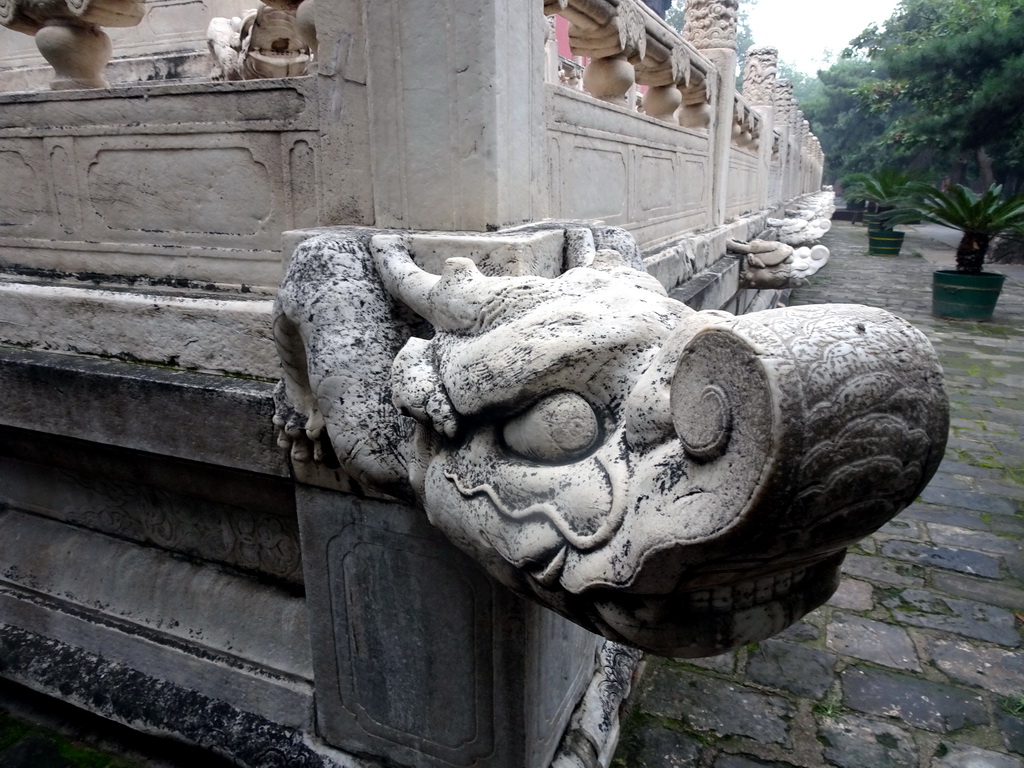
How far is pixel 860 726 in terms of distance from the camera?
2.18m

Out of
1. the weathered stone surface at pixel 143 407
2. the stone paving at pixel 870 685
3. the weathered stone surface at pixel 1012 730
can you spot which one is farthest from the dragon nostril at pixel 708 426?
the weathered stone surface at pixel 1012 730

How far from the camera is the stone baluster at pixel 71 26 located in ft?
6.68

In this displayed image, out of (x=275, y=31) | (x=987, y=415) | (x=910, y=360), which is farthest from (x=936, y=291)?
(x=910, y=360)

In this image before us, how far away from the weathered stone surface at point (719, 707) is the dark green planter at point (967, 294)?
776 cm

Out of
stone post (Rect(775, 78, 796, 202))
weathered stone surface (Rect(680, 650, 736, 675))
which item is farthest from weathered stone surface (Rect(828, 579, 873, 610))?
stone post (Rect(775, 78, 796, 202))

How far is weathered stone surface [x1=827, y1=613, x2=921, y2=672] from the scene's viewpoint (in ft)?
8.21

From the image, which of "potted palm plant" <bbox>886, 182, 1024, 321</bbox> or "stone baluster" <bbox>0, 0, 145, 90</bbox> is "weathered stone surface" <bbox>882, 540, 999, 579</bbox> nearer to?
"stone baluster" <bbox>0, 0, 145, 90</bbox>

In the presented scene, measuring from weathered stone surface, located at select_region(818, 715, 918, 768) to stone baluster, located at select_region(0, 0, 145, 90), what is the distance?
9.71ft

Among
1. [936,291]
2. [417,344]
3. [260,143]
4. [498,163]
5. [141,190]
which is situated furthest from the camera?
[936,291]

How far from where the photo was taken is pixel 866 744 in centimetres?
211

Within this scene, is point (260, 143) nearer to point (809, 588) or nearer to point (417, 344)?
point (417, 344)

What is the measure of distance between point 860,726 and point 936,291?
7.89m

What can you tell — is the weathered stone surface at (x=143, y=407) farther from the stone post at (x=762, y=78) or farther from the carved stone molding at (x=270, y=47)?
the stone post at (x=762, y=78)

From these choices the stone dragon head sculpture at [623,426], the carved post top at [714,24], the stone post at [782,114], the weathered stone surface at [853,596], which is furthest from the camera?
the stone post at [782,114]
